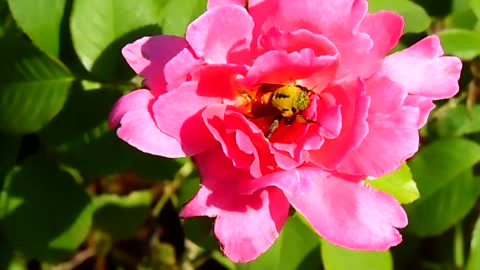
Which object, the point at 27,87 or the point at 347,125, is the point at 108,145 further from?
the point at 347,125

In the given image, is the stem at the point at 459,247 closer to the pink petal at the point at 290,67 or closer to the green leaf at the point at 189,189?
the green leaf at the point at 189,189

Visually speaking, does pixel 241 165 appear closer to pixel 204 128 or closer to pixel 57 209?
pixel 204 128

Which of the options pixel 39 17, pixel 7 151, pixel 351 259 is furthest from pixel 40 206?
pixel 351 259

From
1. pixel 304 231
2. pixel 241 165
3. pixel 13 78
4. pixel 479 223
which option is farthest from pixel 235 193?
pixel 479 223

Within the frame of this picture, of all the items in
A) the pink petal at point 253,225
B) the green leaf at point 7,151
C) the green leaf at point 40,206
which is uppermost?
the pink petal at point 253,225

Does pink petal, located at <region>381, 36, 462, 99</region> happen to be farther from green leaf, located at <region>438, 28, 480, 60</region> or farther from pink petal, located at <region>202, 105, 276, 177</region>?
green leaf, located at <region>438, 28, 480, 60</region>

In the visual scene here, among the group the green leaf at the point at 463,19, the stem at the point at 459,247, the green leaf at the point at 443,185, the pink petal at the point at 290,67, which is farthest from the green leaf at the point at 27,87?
the stem at the point at 459,247

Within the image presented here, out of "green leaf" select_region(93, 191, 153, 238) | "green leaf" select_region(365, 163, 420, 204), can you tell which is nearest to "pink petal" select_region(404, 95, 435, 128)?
"green leaf" select_region(365, 163, 420, 204)
